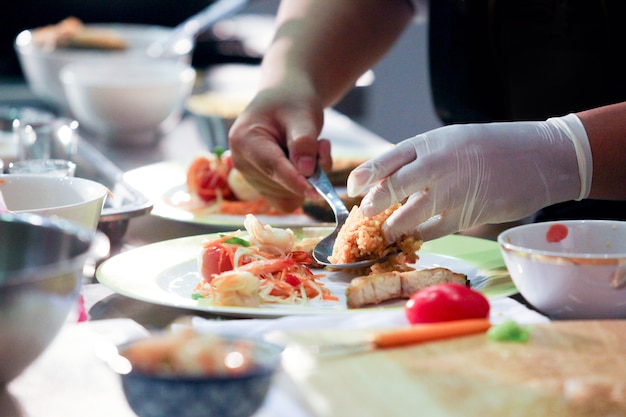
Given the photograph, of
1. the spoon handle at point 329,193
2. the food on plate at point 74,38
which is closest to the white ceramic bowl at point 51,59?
the food on plate at point 74,38

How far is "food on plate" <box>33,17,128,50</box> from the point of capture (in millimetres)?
3629

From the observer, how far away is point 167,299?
1.42 metres

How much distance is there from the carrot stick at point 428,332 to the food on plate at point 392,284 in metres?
0.25

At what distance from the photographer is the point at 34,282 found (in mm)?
1021

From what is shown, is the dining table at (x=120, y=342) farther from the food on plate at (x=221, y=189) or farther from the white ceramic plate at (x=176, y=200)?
the food on plate at (x=221, y=189)

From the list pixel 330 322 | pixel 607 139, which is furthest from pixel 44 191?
pixel 607 139

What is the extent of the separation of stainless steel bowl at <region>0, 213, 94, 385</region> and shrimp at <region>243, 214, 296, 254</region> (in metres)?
0.51

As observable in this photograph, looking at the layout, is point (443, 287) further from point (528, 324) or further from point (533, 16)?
point (533, 16)

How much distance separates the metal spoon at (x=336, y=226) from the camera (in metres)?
1.63

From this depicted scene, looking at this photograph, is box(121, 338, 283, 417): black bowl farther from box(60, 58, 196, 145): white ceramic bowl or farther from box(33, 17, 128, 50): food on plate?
box(33, 17, 128, 50): food on plate

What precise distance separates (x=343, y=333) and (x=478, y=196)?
56cm

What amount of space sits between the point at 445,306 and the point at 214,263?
46 cm

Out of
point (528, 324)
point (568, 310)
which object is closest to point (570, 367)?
point (528, 324)

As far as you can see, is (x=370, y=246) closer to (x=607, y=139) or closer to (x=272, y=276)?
(x=272, y=276)
